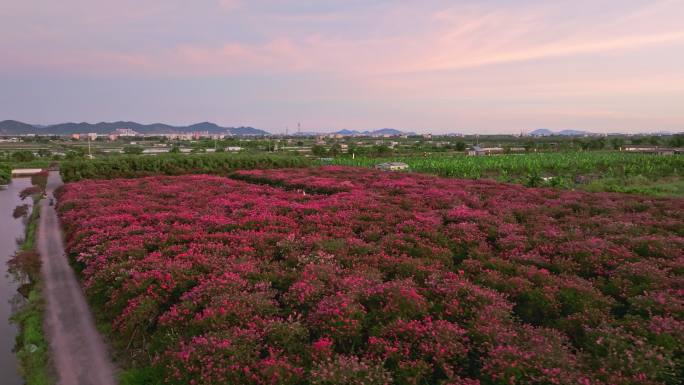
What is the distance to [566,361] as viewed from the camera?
508 centimetres

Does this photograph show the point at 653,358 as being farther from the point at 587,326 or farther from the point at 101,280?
the point at 101,280

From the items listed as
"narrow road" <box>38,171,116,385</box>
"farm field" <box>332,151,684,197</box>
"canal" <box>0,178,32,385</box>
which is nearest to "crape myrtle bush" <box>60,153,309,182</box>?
"canal" <box>0,178,32,385</box>

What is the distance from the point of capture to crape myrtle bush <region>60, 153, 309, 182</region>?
3575 centimetres

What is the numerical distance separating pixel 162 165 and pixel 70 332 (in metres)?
32.0

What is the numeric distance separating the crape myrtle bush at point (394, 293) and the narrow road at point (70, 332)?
1.99 feet

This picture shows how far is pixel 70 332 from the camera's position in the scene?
30.1 feet

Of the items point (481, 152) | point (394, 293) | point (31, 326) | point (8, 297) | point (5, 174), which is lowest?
point (8, 297)

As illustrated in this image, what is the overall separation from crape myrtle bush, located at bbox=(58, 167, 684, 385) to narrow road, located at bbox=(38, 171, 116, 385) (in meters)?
0.61

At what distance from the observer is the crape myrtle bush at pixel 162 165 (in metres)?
35.8

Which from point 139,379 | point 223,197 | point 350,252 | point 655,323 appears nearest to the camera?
point 655,323

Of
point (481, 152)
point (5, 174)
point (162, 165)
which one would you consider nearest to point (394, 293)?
point (162, 165)

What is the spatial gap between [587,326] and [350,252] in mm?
5179

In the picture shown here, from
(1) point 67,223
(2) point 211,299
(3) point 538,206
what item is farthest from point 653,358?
(1) point 67,223

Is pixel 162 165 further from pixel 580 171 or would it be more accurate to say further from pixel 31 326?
pixel 580 171
